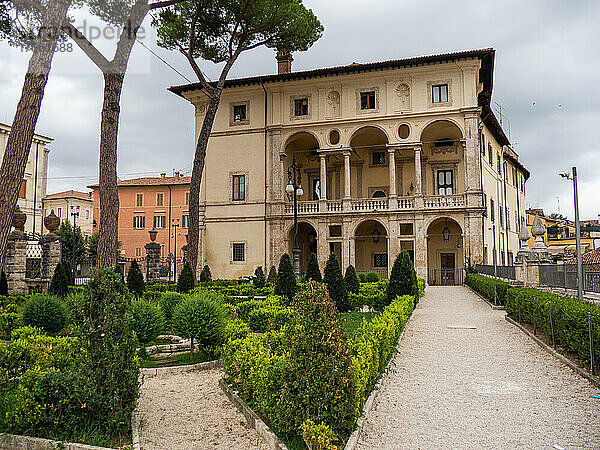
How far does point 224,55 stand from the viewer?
26078 mm

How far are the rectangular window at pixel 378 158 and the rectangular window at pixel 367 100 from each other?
3.82 m

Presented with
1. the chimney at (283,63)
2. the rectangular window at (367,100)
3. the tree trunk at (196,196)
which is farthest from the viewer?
the chimney at (283,63)

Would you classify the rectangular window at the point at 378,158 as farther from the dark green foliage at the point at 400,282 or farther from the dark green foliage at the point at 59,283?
the dark green foliage at the point at 59,283

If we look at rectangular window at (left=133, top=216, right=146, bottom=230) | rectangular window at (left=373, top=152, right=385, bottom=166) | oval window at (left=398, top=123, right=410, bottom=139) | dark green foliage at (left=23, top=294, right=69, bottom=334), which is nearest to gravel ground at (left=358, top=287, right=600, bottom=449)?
dark green foliage at (left=23, top=294, right=69, bottom=334)

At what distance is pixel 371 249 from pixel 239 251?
861 centimetres

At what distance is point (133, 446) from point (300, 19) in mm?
24293

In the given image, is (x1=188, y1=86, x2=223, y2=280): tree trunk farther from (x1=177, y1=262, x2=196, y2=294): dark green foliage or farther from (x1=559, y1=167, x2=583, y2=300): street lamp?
(x1=559, y1=167, x2=583, y2=300): street lamp

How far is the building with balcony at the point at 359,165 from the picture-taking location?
29.0 meters

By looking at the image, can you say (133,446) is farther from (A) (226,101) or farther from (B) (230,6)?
(A) (226,101)

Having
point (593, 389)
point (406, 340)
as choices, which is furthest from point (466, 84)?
point (593, 389)

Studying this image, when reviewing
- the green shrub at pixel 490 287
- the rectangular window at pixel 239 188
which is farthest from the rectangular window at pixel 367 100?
the green shrub at pixel 490 287

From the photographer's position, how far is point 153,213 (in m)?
51.1

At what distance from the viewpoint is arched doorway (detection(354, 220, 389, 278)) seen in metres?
32.5

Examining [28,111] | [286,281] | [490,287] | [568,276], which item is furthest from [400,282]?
[28,111]
